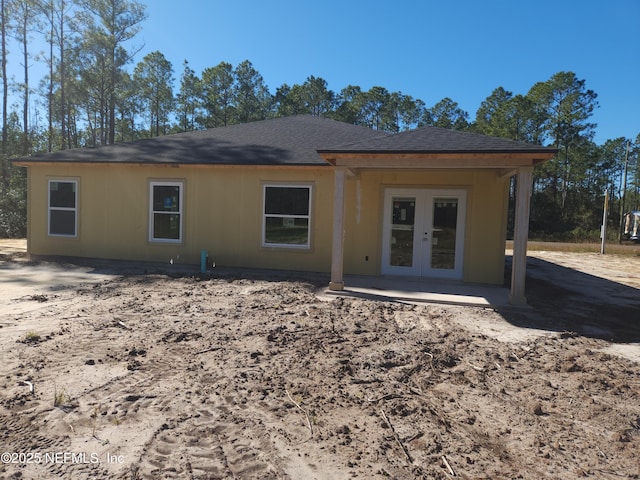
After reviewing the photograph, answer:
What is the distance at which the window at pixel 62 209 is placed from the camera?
11.8m

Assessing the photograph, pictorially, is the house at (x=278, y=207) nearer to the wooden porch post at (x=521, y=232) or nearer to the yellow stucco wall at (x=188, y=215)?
the yellow stucco wall at (x=188, y=215)

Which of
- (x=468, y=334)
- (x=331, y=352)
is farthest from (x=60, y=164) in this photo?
(x=468, y=334)

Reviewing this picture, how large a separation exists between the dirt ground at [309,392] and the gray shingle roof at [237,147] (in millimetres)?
4920

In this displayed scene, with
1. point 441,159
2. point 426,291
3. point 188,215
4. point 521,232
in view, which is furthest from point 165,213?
point 521,232

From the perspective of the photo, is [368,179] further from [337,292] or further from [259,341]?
[259,341]

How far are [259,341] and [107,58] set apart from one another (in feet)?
114

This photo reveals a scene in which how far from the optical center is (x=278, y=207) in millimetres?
10680

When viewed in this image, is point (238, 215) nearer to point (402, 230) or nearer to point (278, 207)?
point (278, 207)

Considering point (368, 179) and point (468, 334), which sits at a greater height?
point (368, 179)

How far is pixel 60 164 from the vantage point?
1155cm

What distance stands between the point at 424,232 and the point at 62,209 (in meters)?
9.98

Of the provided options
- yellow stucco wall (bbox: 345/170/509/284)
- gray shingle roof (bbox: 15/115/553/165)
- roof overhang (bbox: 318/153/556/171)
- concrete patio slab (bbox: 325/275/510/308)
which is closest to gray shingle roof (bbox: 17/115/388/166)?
gray shingle roof (bbox: 15/115/553/165)

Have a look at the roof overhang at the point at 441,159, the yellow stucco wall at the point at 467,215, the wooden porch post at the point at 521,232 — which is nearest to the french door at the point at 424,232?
the yellow stucco wall at the point at 467,215

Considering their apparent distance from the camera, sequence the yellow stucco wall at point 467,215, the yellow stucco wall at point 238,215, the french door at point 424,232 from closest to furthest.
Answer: the yellow stucco wall at point 467,215 → the yellow stucco wall at point 238,215 → the french door at point 424,232
